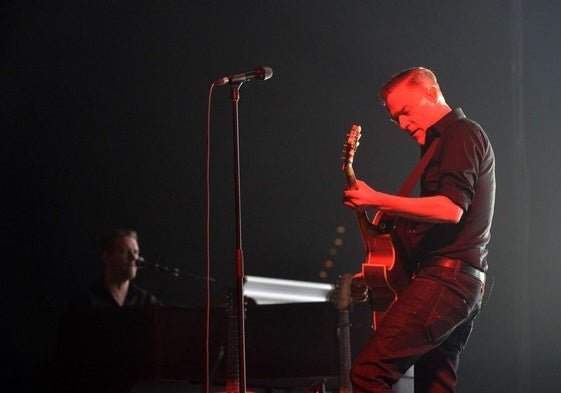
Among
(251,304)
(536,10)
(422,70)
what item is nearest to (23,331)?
(251,304)

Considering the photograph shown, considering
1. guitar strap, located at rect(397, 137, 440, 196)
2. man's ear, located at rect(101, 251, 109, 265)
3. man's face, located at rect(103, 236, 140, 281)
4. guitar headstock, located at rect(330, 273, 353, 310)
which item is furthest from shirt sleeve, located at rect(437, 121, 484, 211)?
man's ear, located at rect(101, 251, 109, 265)

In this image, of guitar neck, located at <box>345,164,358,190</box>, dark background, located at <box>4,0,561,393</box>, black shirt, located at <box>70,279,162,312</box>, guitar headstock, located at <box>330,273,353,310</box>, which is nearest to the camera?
guitar neck, located at <box>345,164,358,190</box>

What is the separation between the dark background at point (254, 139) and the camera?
6.23 meters

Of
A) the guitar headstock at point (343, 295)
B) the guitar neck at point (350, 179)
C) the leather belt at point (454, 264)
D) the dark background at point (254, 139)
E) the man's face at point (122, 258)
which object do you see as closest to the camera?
the leather belt at point (454, 264)

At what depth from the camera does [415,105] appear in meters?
3.31

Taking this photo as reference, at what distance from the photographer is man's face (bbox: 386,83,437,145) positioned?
3.31 metres

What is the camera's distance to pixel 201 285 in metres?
6.67

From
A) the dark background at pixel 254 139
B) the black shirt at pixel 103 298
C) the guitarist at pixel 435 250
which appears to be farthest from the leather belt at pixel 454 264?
the dark background at pixel 254 139

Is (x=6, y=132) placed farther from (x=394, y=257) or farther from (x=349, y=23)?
(x=394, y=257)

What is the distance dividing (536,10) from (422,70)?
343cm

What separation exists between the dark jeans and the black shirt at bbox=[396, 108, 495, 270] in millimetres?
103

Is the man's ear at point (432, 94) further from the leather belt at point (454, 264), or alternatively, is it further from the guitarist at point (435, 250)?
the leather belt at point (454, 264)

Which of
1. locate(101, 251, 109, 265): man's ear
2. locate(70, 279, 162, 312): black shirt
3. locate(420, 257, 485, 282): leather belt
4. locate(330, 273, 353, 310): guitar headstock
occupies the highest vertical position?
locate(420, 257, 485, 282): leather belt

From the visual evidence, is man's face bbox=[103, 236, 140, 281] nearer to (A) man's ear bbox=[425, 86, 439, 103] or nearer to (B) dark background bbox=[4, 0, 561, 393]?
(B) dark background bbox=[4, 0, 561, 393]
